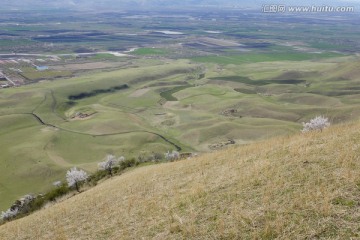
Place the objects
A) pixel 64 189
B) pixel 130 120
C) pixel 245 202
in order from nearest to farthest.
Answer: pixel 245 202 → pixel 64 189 → pixel 130 120

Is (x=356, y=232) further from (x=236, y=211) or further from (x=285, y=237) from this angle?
(x=236, y=211)

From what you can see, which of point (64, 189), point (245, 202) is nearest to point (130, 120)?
point (64, 189)

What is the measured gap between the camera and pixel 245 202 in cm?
1808

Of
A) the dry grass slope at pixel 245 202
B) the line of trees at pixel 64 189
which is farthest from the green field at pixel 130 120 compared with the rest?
the dry grass slope at pixel 245 202

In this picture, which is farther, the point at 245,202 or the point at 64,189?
the point at 64,189

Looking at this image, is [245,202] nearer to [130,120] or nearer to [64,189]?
[64,189]

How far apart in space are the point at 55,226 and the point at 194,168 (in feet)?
36.8

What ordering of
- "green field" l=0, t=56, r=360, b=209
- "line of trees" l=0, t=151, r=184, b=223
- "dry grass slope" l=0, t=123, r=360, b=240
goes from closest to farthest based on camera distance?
"dry grass slope" l=0, t=123, r=360, b=240
"line of trees" l=0, t=151, r=184, b=223
"green field" l=0, t=56, r=360, b=209

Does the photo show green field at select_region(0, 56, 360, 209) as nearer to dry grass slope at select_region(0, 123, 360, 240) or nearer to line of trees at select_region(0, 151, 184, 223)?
line of trees at select_region(0, 151, 184, 223)

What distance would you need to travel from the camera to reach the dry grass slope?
50.0 ft

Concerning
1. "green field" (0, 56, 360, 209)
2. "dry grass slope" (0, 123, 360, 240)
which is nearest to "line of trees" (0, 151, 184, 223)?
"green field" (0, 56, 360, 209)

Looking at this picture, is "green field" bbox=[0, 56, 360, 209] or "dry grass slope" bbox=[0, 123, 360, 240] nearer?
"dry grass slope" bbox=[0, 123, 360, 240]

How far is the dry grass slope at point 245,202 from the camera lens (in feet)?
50.0

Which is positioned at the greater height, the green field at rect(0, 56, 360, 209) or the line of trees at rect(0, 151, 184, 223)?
the line of trees at rect(0, 151, 184, 223)
